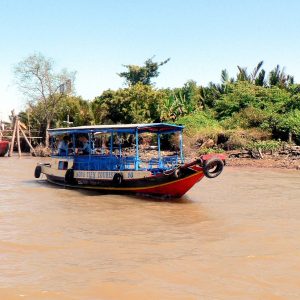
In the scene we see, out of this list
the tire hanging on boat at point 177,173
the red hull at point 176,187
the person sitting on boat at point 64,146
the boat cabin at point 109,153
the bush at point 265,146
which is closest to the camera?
the tire hanging on boat at point 177,173

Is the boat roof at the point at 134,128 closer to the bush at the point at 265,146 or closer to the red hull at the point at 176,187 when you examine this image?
the red hull at the point at 176,187

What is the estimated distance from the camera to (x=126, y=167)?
505 inches

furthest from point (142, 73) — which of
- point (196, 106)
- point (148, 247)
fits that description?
point (148, 247)

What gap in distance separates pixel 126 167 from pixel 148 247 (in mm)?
6042

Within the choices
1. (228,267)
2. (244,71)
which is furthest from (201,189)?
(244,71)

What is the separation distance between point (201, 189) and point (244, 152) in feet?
33.8

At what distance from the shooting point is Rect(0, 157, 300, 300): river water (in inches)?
200

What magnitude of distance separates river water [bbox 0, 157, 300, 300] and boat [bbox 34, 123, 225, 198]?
0.47 m

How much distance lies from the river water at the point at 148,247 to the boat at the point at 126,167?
0.47 metres

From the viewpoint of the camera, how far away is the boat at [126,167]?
11.5 metres

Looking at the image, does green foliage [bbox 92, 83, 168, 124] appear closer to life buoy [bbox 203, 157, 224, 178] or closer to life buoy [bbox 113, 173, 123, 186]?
life buoy [bbox 113, 173, 123, 186]

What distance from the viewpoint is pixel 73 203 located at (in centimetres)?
1150

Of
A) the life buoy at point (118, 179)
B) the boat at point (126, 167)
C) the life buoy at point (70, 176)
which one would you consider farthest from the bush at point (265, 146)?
the life buoy at point (118, 179)

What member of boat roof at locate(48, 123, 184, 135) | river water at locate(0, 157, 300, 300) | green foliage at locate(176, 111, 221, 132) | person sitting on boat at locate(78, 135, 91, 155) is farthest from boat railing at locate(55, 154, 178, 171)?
green foliage at locate(176, 111, 221, 132)
